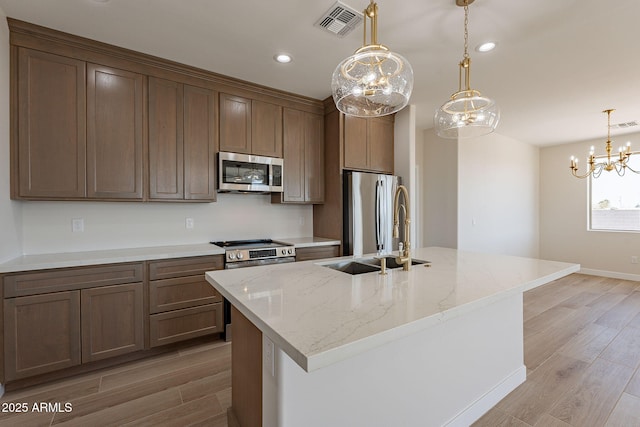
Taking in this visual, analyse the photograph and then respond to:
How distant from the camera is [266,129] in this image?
11.1 ft

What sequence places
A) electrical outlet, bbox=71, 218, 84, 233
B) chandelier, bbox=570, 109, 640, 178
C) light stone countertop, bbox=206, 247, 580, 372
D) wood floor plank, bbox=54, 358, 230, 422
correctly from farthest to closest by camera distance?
1. chandelier, bbox=570, 109, 640, 178
2. electrical outlet, bbox=71, 218, 84, 233
3. wood floor plank, bbox=54, 358, 230, 422
4. light stone countertop, bbox=206, 247, 580, 372

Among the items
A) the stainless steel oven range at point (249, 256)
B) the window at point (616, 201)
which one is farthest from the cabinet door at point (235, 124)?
the window at point (616, 201)

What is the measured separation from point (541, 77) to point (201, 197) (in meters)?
3.74

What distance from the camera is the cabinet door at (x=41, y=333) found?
200cm

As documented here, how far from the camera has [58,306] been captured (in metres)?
2.14

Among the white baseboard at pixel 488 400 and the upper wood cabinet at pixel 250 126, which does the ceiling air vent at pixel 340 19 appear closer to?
the upper wood cabinet at pixel 250 126

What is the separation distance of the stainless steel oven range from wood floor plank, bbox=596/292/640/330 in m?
3.65

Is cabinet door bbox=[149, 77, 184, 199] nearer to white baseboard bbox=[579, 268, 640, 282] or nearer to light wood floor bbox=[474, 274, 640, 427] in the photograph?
light wood floor bbox=[474, 274, 640, 427]

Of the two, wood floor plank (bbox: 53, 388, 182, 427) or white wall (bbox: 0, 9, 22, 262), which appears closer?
wood floor plank (bbox: 53, 388, 182, 427)

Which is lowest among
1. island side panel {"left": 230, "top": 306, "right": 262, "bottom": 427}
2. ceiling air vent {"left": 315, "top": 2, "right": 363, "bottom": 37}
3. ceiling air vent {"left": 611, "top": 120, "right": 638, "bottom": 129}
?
island side panel {"left": 230, "top": 306, "right": 262, "bottom": 427}

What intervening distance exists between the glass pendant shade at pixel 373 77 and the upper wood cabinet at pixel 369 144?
1.86 m

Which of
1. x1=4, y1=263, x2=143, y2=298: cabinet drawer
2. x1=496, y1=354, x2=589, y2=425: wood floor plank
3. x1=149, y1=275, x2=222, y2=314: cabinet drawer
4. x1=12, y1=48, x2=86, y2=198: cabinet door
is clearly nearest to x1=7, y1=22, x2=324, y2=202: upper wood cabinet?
x1=12, y1=48, x2=86, y2=198: cabinet door

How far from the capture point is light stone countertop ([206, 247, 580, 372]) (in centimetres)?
85

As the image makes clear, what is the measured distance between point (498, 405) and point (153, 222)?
330cm
